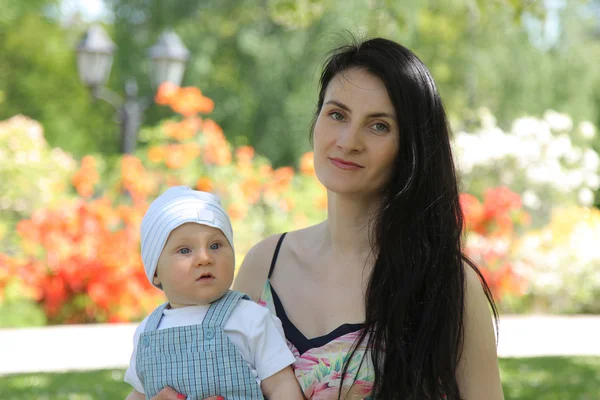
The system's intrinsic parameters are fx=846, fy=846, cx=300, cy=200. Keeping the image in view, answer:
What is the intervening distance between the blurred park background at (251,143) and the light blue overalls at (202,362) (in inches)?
38.4

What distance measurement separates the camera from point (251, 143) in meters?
21.8

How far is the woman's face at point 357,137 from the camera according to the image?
2330 millimetres

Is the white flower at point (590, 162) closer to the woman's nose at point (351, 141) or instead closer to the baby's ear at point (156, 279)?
the woman's nose at point (351, 141)

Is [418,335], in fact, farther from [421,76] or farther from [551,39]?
[551,39]

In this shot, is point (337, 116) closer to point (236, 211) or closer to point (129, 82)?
point (236, 211)

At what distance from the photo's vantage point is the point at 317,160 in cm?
243

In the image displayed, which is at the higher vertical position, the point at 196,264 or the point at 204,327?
the point at 196,264

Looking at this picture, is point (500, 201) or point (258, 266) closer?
point (258, 266)

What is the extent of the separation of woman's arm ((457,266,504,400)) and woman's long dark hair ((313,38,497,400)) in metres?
0.02

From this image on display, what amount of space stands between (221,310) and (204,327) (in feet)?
0.21

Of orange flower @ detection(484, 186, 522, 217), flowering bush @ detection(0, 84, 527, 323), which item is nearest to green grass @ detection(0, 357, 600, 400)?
flowering bush @ detection(0, 84, 527, 323)

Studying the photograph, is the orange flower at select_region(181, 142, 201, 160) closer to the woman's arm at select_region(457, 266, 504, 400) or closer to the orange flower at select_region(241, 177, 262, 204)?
the orange flower at select_region(241, 177, 262, 204)

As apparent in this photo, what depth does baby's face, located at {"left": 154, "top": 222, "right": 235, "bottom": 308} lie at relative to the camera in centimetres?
224

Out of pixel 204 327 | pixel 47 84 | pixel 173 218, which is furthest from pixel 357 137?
pixel 47 84
